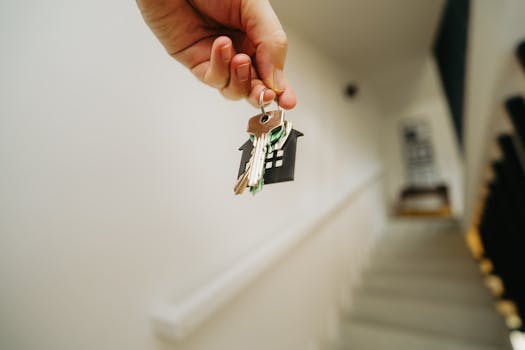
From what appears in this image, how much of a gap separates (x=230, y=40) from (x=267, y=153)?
16 cm

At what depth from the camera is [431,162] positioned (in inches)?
187

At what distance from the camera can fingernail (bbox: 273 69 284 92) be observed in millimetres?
349

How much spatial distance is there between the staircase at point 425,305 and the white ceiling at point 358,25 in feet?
5.61

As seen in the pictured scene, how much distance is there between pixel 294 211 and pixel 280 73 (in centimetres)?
93

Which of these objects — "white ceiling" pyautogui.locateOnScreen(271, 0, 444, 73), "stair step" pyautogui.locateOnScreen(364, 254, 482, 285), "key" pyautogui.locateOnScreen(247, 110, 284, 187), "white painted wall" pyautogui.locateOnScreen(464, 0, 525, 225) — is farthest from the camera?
"stair step" pyautogui.locateOnScreen(364, 254, 482, 285)

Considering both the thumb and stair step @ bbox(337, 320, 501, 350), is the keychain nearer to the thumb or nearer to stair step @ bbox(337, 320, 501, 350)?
the thumb

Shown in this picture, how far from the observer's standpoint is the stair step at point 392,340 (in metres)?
1.38

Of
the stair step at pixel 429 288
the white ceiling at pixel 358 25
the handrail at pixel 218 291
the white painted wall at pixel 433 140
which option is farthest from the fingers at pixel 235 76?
the white painted wall at pixel 433 140

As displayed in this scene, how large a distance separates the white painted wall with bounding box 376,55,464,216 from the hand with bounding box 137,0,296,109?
4155 millimetres

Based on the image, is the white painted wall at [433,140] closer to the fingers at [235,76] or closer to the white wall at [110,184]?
the white wall at [110,184]

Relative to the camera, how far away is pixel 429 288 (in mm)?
1862

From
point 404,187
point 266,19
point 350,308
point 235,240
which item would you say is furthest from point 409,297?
point 404,187

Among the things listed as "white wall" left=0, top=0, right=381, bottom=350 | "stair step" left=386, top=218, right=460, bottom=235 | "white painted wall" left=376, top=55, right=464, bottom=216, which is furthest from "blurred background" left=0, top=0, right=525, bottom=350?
"white painted wall" left=376, top=55, right=464, bottom=216

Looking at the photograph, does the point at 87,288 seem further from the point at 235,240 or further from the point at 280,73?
the point at 280,73
